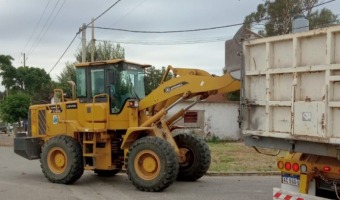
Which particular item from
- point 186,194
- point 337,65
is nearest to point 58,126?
point 186,194

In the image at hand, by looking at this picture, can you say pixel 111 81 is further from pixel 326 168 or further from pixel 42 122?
pixel 326 168

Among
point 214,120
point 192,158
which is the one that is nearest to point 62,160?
point 192,158

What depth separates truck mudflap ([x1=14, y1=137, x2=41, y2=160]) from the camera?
42.6ft

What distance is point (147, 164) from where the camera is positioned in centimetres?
1070

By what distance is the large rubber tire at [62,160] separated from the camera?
11602mm

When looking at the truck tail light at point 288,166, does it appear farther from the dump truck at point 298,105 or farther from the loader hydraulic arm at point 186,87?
the loader hydraulic arm at point 186,87

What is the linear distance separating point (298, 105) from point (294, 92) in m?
0.20

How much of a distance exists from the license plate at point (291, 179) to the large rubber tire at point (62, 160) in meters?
5.71

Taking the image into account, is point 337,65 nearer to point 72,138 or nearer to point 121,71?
point 121,71

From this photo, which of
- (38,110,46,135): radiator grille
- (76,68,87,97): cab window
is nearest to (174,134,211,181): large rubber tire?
(76,68,87,97): cab window

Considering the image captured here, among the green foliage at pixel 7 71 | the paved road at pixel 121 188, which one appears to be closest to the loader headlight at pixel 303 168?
the paved road at pixel 121 188

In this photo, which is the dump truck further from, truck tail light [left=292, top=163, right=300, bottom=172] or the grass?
the grass

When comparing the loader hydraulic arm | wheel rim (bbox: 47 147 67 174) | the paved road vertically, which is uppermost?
the loader hydraulic arm

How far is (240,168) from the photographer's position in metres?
14.6
